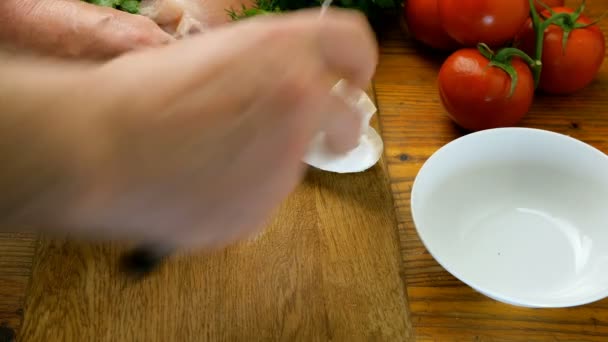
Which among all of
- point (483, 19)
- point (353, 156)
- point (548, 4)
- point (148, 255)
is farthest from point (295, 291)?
point (548, 4)

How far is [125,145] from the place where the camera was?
0.84ft

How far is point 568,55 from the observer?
0.68 metres

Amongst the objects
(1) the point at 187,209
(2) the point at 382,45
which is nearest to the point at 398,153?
(2) the point at 382,45

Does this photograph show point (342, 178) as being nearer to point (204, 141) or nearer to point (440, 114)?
point (440, 114)

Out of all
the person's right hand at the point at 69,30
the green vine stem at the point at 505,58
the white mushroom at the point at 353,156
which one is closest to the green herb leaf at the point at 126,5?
the person's right hand at the point at 69,30

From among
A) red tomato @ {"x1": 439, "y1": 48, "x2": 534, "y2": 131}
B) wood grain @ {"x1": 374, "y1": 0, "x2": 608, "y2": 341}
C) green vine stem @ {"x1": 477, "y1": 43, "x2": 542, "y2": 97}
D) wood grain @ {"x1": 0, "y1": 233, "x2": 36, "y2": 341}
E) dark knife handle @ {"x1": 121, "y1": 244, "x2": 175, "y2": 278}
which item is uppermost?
dark knife handle @ {"x1": 121, "y1": 244, "x2": 175, "y2": 278}

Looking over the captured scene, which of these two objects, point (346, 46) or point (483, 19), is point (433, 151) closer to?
point (483, 19)

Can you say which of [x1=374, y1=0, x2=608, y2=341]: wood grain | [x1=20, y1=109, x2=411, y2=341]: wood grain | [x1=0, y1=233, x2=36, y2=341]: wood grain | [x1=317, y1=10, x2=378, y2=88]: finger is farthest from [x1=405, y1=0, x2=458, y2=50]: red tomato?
[x1=0, y1=233, x2=36, y2=341]: wood grain

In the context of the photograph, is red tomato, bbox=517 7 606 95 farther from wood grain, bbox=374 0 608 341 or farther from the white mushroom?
the white mushroom

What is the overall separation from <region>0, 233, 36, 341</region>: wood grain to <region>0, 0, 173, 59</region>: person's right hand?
0.22 meters

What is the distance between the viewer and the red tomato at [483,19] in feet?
2.19

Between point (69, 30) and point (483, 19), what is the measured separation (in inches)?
19.0

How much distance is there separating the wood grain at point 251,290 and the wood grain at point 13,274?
12mm

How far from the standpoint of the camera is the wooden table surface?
527 millimetres
